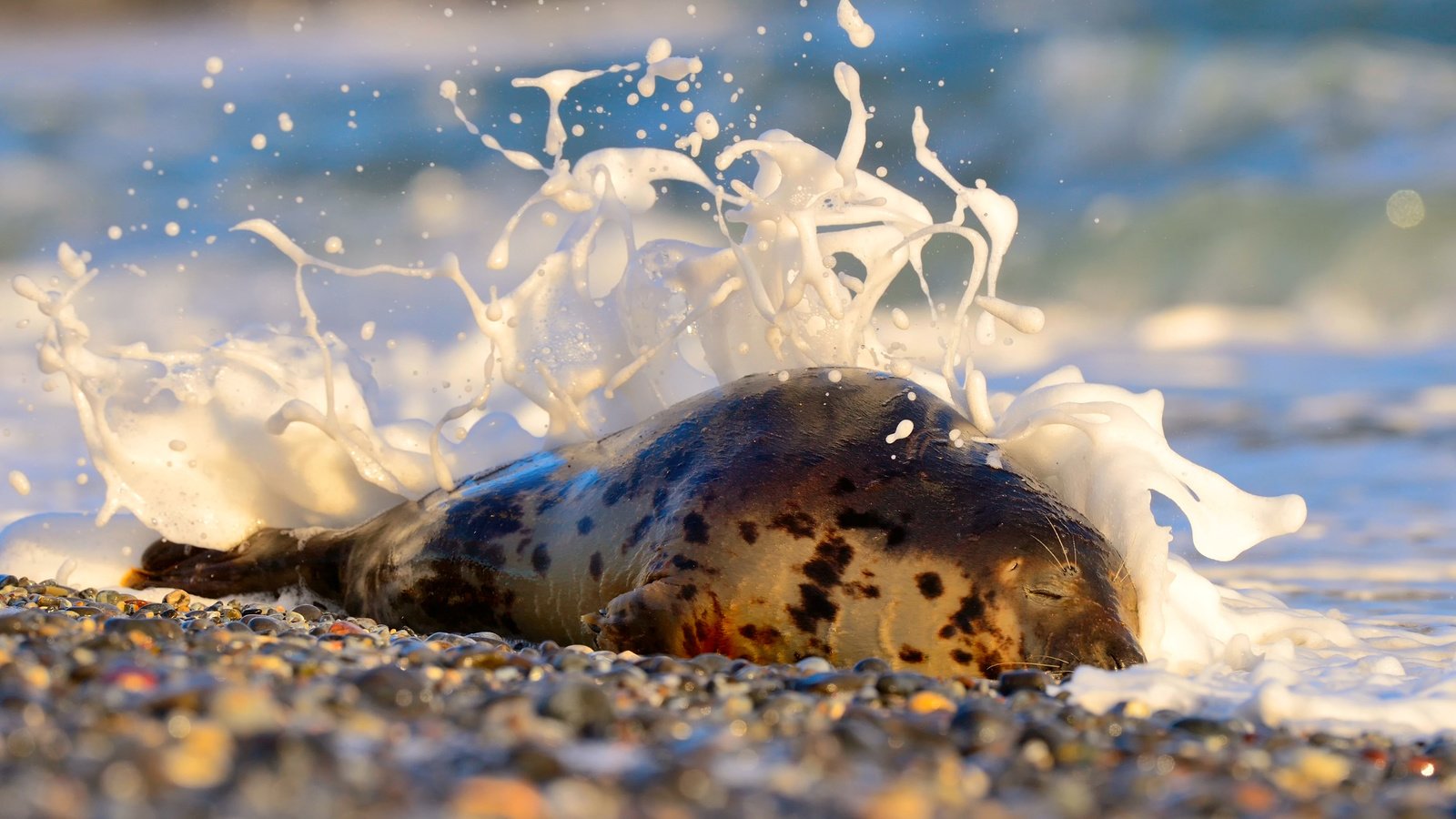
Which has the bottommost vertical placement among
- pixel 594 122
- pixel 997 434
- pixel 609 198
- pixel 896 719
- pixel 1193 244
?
pixel 896 719

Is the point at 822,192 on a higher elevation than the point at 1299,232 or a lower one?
lower

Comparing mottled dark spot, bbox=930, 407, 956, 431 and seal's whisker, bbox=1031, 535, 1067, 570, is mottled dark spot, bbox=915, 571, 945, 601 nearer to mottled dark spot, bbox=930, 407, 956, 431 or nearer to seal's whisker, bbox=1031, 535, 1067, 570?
seal's whisker, bbox=1031, 535, 1067, 570

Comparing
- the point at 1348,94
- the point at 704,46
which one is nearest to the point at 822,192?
the point at 1348,94

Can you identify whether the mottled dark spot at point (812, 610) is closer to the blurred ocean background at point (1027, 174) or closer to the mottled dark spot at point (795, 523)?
the mottled dark spot at point (795, 523)

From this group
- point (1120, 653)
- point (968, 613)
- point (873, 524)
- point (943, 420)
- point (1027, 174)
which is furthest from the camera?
point (1027, 174)

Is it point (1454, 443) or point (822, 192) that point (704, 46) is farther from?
point (822, 192)

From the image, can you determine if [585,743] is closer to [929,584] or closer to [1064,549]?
[929,584]

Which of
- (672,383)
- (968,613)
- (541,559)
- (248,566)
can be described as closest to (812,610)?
(968,613)

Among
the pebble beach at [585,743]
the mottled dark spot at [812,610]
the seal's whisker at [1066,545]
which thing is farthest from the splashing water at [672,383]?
the pebble beach at [585,743]
